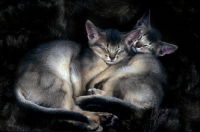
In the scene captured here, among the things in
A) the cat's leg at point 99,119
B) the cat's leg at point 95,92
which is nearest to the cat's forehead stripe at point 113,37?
the cat's leg at point 95,92

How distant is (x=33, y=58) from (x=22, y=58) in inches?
2.3

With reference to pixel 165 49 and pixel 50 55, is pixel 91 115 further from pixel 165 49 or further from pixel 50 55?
pixel 165 49

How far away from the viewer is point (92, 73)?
5.96 feet

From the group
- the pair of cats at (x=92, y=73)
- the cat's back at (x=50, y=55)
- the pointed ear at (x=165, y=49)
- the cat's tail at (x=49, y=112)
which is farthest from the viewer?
the pointed ear at (x=165, y=49)

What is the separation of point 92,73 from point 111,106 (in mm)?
354

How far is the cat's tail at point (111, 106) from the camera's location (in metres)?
1.51

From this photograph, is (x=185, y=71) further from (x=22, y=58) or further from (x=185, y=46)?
(x=22, y=58)

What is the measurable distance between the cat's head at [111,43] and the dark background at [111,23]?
0.07 m

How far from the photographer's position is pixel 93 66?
183cm

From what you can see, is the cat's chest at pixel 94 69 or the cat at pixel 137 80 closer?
the cat at pixel 137 80

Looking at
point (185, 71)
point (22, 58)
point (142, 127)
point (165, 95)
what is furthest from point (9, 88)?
point (185, 71)

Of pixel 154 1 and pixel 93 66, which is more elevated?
pixel 154 1

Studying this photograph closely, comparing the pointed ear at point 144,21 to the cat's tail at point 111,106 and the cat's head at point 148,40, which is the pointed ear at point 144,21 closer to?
the cat's head at point 148,40

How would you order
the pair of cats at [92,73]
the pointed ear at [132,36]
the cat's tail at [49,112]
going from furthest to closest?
1. the pointed ear at [132,36]
2. the pair of cats at [92,73]
3. the cat's tail at [49,112]
